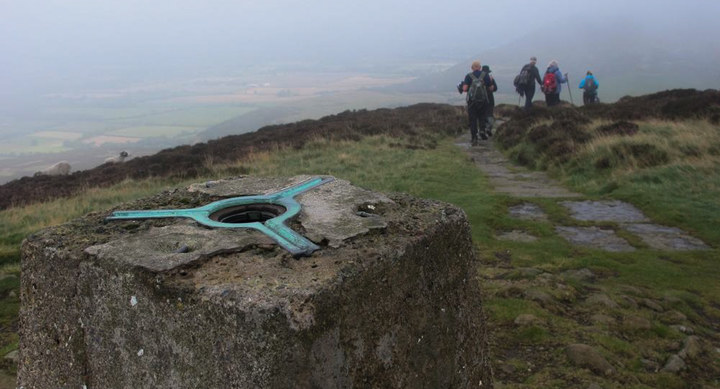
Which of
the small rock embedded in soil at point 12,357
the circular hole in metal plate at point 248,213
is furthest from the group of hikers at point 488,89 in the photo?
the small rock embedded in soil at point 12,357

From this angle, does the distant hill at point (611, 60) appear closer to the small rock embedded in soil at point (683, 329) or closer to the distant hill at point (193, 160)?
the distant hill at point (193, 160)

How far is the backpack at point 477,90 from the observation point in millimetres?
16516

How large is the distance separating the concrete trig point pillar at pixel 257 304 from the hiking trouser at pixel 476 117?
1438cm

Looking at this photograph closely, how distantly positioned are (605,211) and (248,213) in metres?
7.58

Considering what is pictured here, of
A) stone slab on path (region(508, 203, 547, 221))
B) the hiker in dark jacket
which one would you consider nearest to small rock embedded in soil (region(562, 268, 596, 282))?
stone slab on path (region(508, 203, 547, 221))

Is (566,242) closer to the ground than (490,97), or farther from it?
closer to the ground

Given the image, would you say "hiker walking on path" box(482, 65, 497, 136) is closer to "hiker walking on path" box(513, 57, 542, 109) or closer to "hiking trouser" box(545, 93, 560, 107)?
"hiker walking on path" box(513, 57, 542, 109)

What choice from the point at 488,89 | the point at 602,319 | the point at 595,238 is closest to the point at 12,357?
the point at 602,319

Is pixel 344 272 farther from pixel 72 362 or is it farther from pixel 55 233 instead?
pixel 55 233

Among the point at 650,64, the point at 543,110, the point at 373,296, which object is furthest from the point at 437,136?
the point at 650,64

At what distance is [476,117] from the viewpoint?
18562mm

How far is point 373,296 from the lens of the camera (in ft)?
8.50

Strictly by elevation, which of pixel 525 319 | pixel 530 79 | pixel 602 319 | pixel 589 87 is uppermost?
pixel 530 79

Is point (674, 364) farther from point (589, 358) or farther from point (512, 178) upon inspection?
point (512, 178)
